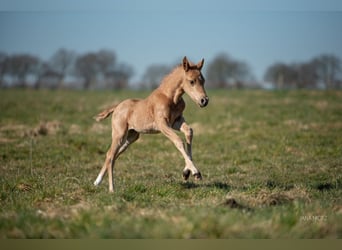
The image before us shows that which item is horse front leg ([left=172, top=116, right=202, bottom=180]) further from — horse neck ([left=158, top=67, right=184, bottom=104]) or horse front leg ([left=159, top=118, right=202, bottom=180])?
horse neck ([left=158, top=67, right=184, bottom=104])

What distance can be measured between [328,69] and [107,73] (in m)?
55.7

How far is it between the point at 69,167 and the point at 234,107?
54.9 feet

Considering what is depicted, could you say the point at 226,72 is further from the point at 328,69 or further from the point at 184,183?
the point at 184,183

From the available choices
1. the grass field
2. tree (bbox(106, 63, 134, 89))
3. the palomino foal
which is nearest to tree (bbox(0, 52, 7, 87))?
tree (bbox(106, 63, 134, 89))

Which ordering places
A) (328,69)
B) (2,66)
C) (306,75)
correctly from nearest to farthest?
(328,69) → (306,75) → (2,66)

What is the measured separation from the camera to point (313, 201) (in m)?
8.42

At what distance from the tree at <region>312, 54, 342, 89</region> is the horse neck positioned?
2206 centimetres

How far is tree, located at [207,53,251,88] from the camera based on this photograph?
234ft

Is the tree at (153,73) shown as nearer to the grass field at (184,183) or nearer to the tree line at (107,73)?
the tree line at (107,73)

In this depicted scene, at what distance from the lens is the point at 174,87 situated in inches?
380

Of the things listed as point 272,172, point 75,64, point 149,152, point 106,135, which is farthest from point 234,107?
point 75,64

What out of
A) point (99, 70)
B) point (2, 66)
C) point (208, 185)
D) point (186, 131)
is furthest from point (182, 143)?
point (99, 70)

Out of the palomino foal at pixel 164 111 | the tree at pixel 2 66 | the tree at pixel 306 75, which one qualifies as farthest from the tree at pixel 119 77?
the palomino foal at pixel 164 111

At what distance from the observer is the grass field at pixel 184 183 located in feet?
21.1
